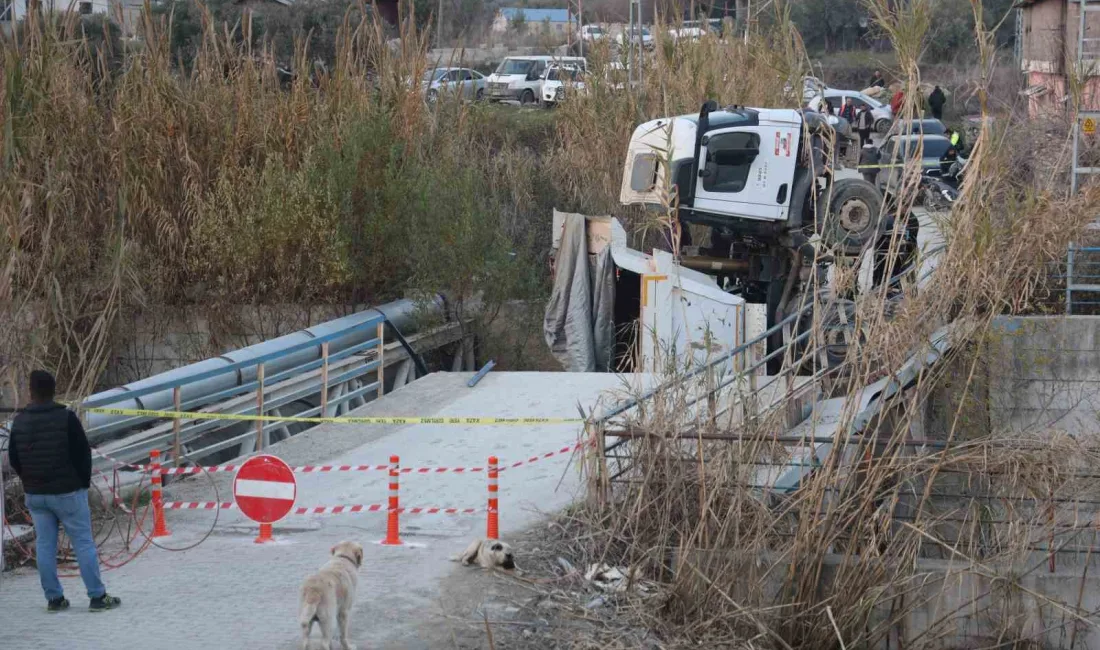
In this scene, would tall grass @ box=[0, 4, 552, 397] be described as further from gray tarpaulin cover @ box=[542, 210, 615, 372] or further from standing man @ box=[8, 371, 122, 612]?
standing man @ box=[8, 371, 122, 612]

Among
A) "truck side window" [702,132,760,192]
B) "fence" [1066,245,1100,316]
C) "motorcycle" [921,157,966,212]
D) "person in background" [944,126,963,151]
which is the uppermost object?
"truck side window" [702,132,760,192]

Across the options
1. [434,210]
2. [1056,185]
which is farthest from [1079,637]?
[434,210]

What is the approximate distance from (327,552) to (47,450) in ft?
7.85

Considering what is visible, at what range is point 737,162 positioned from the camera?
16172 mm

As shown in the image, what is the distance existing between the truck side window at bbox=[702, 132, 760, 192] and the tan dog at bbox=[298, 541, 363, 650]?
391 inches

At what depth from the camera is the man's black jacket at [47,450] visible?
780 cm

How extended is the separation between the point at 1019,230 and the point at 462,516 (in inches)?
206

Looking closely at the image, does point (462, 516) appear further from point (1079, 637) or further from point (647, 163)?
point (647, 163)

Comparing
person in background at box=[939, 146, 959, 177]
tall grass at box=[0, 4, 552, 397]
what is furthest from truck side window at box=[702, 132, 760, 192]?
person in background at box=[939, 146, 959, 177]

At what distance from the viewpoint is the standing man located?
780 cm

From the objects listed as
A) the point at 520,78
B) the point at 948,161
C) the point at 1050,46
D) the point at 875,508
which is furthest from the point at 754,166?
the point at 520,78

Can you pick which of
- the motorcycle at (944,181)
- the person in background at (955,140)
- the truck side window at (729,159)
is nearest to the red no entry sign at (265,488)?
the truck side window at (729,159)

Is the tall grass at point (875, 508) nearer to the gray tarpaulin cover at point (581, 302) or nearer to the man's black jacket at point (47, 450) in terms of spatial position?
the man's black jacket at point (47, 450)

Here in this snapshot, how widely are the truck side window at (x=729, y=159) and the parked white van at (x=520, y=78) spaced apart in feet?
66.2
